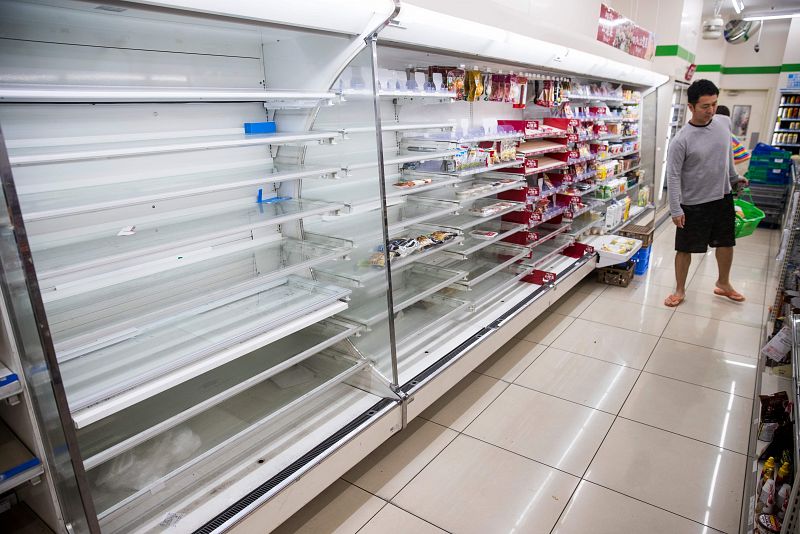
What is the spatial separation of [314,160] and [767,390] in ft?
9.41

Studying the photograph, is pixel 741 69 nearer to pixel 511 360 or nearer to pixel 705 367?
pixel 705 367

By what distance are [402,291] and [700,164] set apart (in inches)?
117

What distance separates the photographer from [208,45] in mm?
2172

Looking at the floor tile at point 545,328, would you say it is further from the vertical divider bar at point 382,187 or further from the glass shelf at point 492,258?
the vertical divider bar at point 382,187

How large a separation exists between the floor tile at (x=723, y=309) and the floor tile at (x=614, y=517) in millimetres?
2793

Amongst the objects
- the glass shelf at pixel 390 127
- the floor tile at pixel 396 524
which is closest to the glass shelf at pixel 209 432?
the floor tile at pixel 396 524

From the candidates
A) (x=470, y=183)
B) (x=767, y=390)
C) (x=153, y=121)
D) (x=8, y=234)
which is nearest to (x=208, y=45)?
(x=153, y=121)

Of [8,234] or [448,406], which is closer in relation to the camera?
[8,234]

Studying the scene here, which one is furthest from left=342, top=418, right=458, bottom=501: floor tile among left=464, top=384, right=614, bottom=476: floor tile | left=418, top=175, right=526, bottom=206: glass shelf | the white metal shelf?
the white metal shelf

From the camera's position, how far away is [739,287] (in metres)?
5.21

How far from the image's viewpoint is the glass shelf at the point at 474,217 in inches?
137

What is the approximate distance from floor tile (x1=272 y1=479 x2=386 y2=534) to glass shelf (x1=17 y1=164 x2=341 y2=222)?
155 centimetres

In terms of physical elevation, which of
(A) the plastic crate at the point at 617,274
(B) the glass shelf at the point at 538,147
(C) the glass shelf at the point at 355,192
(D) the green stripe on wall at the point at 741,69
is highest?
(D) the green stripe on wall at the point at 741,69

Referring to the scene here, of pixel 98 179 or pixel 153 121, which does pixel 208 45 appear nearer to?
pixel 153 121
